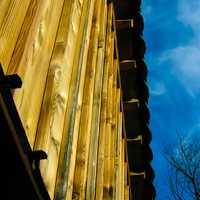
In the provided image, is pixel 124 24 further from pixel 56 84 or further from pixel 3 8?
pixel 3 8

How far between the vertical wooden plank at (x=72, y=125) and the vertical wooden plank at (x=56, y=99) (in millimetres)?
46

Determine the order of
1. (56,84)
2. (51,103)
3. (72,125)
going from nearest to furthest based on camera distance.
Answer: (51,103) → (56,84) → (72,125)

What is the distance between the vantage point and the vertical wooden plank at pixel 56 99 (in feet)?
5.45

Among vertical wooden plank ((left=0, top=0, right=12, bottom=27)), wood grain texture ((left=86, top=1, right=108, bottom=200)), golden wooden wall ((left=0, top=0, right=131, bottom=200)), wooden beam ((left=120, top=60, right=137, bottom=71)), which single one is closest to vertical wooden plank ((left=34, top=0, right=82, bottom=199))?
golden wooden wall ((left=0, top=0, right=131, bottom=200))

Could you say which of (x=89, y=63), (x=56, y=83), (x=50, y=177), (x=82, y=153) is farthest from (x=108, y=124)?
(x=50, y=177)

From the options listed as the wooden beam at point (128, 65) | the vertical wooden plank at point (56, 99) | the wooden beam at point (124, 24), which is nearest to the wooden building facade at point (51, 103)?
the vertical wooden plank at point (56, 99)

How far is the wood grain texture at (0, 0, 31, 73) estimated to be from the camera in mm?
1353

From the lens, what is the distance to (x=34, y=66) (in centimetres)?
165

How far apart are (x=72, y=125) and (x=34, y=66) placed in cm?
53

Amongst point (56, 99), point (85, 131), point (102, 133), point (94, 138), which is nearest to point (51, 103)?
point (56, 99)

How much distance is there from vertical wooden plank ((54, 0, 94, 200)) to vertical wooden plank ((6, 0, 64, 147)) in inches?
11.9

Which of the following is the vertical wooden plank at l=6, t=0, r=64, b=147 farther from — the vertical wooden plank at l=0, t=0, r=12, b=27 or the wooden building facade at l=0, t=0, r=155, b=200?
the vertical wooden plank at l=0, t=0, r=12, b=27

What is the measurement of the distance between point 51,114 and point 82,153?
1.94 ft

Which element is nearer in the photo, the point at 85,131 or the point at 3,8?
the point at 3,8
